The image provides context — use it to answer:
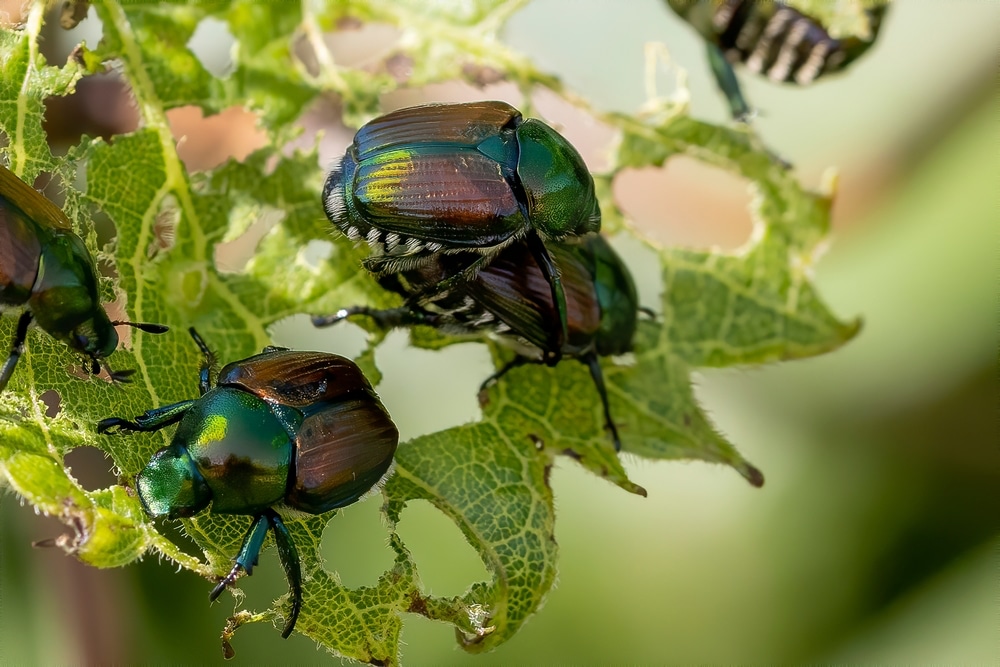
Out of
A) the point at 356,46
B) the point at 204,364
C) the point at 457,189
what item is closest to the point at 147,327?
the point at 204,364

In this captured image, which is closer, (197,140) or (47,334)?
(47,334)

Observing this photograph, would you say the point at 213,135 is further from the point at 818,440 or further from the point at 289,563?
the point at 818,440

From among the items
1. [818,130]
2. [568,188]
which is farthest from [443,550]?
[818,130]

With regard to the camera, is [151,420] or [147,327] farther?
[147,327]

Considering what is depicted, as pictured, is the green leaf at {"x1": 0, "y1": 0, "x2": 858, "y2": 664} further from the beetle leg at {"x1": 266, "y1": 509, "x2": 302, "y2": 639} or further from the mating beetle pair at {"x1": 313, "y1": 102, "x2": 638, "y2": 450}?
the mating beetle pair at {"x1": 313, "y1": 102, "x2": 638, "y2": 450}

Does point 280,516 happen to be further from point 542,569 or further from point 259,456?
point 542,569

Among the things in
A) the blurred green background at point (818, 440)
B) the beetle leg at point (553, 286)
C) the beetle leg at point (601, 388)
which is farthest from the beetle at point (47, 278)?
the beetle leg at point (601, 388)
